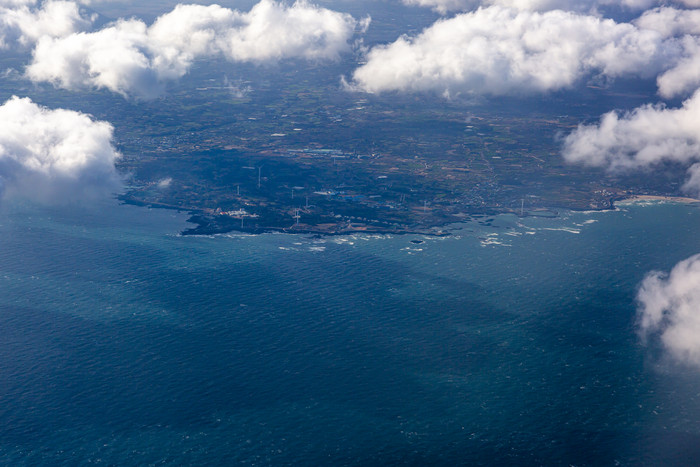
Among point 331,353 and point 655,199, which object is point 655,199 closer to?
point 655,199

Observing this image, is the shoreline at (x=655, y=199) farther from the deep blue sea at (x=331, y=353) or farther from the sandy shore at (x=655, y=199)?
the deep blue sea at (x=331, y=353)

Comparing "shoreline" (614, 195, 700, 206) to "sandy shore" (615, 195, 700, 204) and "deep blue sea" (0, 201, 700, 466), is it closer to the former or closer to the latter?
"sandy shore" (615, 195, 700, 204)

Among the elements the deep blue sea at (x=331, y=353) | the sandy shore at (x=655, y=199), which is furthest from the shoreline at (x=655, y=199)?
the deep blue sea at (x=331, y=353)

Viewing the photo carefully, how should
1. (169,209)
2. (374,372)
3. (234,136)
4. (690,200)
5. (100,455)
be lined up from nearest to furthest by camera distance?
(100,455) → (374,372) → (169,209) → (690,200) → (234,136)

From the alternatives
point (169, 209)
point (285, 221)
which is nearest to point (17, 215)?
point (169, 209)

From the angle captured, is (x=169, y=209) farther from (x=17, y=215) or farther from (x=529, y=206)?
(x=529, y=206)

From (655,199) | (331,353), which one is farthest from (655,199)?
(331,353)

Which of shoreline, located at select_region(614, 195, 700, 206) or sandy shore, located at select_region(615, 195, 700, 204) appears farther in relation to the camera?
sandy shore, located at select_region(615, 195, 700, 204)

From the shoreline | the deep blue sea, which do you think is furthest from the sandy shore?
the deep blue sea
